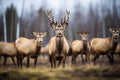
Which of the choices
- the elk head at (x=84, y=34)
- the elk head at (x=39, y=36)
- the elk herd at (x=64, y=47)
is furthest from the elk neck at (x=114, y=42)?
the elk head at (x=39, y=36)

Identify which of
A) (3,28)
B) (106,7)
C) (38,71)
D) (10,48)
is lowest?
(38,71)

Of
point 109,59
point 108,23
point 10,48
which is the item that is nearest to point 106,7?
point 108,23

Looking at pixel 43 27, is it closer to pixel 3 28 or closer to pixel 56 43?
pixel 56 43

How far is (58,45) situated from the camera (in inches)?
181

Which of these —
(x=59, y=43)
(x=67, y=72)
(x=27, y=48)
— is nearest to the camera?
(x=67, y=72)

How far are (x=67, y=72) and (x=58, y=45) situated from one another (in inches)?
17.3

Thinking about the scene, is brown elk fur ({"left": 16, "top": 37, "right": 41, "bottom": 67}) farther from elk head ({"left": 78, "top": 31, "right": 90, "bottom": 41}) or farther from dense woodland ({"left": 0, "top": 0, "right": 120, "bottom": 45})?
elk head ({"left": 78, "top": 31, "right": 90, "bottom": 41})

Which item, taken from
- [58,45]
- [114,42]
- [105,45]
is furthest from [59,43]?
[114,42]

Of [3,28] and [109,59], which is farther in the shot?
[3,28]

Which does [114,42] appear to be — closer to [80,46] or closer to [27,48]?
[80,46]

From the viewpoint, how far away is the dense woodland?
4.61 m

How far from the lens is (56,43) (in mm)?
4602

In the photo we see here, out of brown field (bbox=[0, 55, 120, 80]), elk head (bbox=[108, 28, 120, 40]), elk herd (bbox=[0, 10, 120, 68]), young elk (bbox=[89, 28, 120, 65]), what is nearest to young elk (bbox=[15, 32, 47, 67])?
elk herd (bbox=[0, 10, 120, 68])

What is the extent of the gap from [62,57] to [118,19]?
103 centimetres
